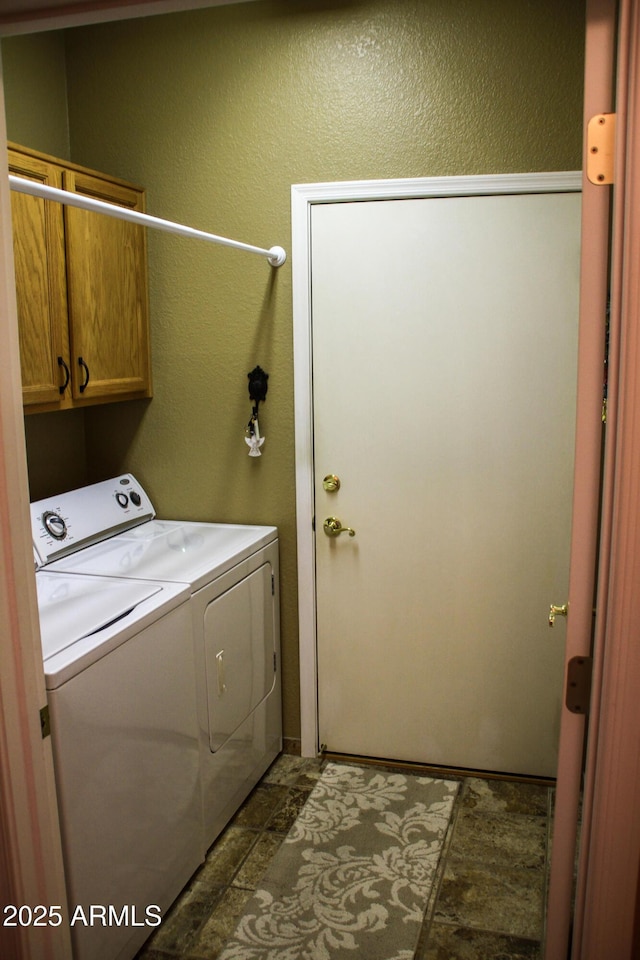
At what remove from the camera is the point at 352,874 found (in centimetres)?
243

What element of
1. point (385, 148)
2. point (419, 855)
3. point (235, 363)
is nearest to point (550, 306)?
point (385, 148)

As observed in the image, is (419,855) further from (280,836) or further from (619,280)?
(619,280)

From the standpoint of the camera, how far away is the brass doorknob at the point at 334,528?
2.98 meters

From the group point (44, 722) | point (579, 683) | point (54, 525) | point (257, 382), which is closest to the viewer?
point (579, 683)

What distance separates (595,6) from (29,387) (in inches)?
70.8

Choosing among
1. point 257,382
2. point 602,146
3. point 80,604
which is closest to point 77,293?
point 257,382

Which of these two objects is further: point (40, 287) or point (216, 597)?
point (216, 597)

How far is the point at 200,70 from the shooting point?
2.85 metres

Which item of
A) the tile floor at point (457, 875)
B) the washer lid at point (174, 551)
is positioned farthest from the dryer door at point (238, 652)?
the tile floor at point (457, 875)

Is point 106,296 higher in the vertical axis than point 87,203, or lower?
lower

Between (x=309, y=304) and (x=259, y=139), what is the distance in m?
0.60

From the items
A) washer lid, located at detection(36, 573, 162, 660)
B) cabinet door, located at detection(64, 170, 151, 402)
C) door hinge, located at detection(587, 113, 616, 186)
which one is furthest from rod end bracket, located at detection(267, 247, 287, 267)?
door hinge, located at detection(587, 113, 616, 186)

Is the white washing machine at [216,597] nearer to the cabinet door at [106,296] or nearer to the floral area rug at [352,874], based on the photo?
the floral area rug at [352,874]

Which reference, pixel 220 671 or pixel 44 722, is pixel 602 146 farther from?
pixel 220 671
